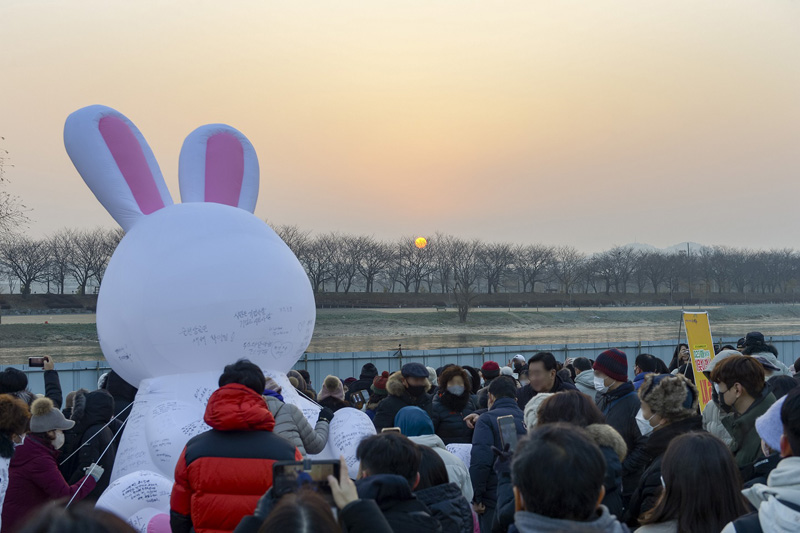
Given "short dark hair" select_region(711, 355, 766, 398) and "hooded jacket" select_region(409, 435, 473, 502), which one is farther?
"short dark hair" select_region(711, 355, 766, 398)

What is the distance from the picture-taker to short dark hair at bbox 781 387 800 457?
257 cm

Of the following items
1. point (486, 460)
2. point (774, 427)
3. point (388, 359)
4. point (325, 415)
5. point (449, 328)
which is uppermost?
point (774, 427)

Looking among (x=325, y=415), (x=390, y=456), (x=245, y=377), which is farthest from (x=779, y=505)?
(x=325, y=415)

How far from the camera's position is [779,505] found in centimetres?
246

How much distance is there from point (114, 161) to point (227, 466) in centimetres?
402

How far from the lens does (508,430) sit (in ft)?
13.0

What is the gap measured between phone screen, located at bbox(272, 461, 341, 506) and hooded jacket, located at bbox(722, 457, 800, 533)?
1.39 metres

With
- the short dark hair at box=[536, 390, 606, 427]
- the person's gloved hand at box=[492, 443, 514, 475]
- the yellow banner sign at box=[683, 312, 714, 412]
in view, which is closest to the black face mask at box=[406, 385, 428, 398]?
the short dark hair at box=[536, 390, 606, 427]

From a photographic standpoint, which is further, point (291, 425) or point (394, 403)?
point (394, 403)

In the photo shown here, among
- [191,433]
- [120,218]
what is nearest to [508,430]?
[191,433]

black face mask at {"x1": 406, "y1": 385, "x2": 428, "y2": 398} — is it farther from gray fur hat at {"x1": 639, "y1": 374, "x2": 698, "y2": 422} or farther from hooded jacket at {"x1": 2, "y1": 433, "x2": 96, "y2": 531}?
hooded jacket at {"x1": 2, "y1": 433, "x2": 96, "y2": 531}

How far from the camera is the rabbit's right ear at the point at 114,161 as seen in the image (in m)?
6.43

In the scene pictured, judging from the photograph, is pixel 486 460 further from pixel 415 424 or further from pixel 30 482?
pixel 30 482

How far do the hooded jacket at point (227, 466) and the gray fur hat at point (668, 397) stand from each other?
7.07ft
